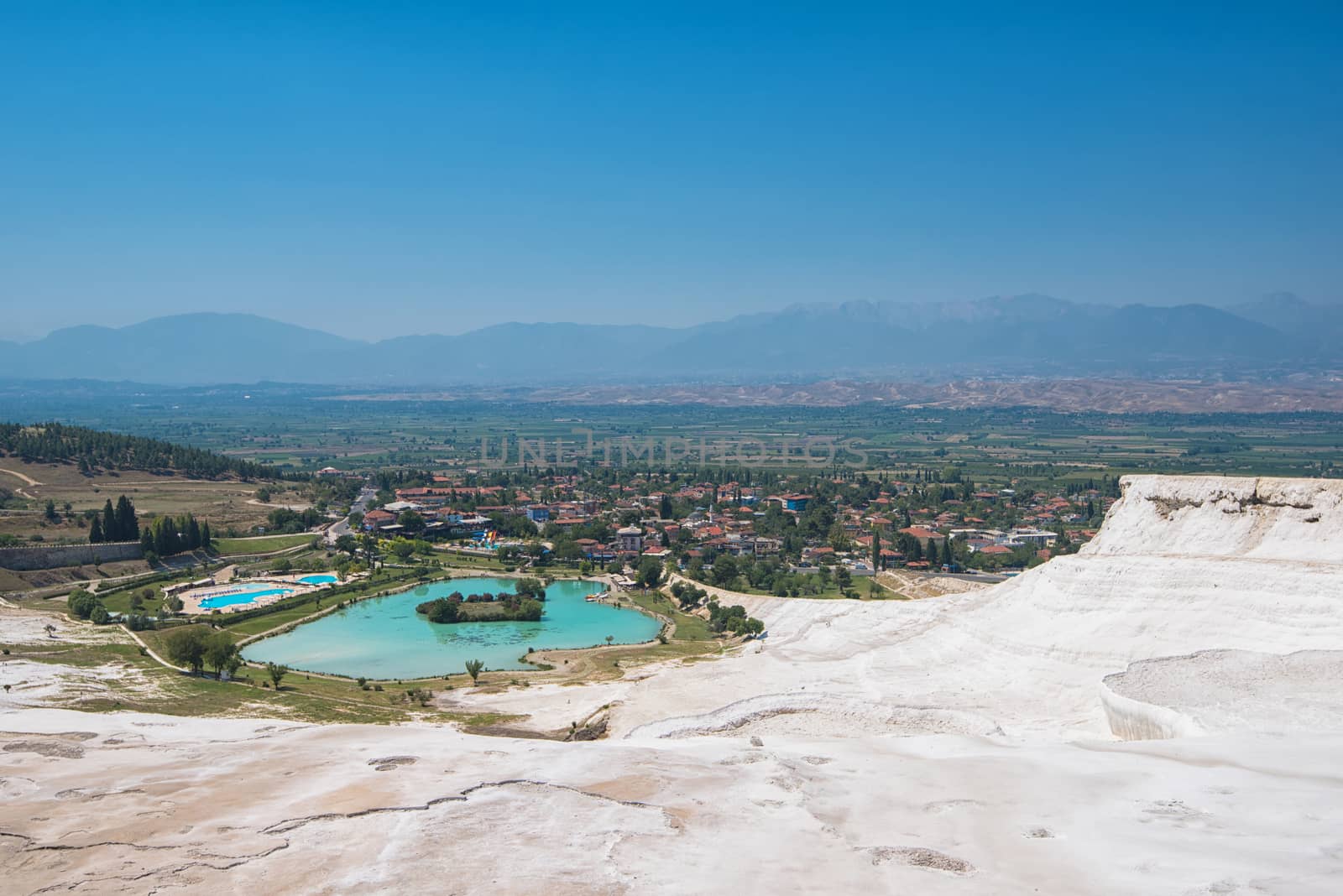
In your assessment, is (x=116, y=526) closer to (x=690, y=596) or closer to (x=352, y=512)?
(x=352, y=512)

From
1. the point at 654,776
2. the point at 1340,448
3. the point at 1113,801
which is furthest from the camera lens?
the point at 1340,448

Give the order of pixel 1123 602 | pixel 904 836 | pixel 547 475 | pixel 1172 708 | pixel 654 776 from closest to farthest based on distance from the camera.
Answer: pixel 904 836 < pixel 654 776 < pixel 1172 708 < pixel 1123 602 < pixel 547 475

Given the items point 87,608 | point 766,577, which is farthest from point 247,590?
point 766,577

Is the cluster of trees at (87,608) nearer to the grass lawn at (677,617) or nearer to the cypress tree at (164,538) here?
the cypress tree at (164,538)

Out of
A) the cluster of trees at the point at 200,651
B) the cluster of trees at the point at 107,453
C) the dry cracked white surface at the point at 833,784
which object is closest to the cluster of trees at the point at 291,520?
the cluster of trees at the point at 107,453

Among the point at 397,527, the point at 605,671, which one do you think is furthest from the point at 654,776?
the point at 397,527

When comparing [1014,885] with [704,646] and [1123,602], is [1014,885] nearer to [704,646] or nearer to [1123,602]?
[1123,602]


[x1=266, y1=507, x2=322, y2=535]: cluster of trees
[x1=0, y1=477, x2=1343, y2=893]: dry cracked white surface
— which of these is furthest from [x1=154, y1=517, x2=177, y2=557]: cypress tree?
[x1=0, y1=477, x2=1343, y2=893]: dry cracked white surface
